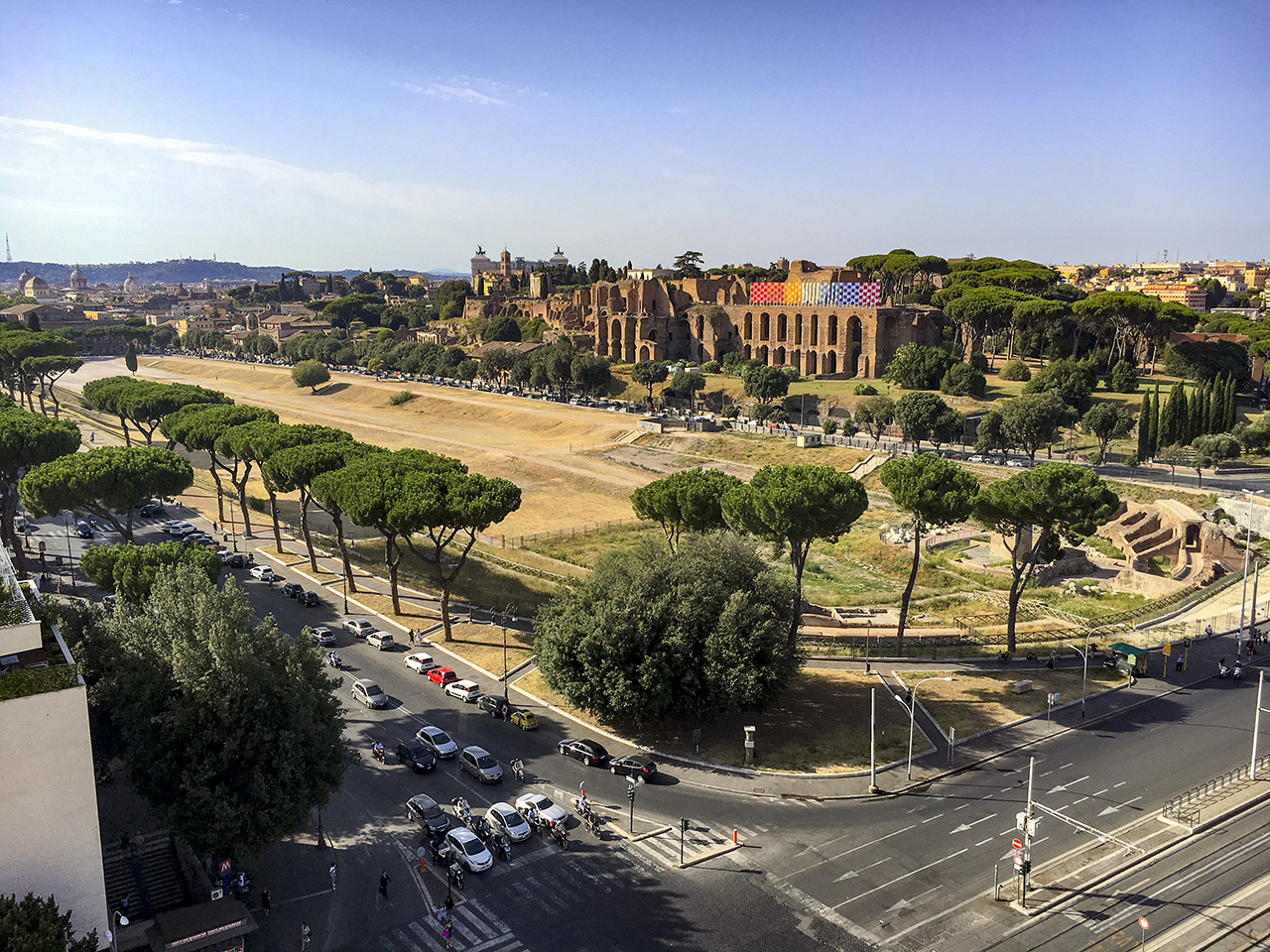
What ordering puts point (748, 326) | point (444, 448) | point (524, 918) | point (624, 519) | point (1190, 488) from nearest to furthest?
point (524, 918) < point (1190, 488) < point (624, 519) < point (444, 448) < point (748, 326)

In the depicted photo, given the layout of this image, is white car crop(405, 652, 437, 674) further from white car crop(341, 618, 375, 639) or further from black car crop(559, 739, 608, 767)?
black car crop(559, 739, 608, 767)

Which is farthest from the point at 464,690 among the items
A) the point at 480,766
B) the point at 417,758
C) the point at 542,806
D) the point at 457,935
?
A: the point at 457,935

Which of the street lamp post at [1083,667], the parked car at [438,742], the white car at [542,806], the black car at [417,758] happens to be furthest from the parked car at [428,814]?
the street lamp post at [1083,667]

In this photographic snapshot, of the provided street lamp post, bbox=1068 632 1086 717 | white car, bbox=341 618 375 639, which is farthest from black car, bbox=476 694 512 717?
street lamp post, bbox=1068 632 1086 717

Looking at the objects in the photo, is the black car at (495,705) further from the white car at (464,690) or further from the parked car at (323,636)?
the parked car at (323,636)

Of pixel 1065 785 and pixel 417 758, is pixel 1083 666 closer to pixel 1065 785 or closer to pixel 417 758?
pixel 1065 785

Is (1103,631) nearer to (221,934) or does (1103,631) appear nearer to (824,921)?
(824,921)

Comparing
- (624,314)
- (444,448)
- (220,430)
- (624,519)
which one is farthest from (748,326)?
(220,430)
